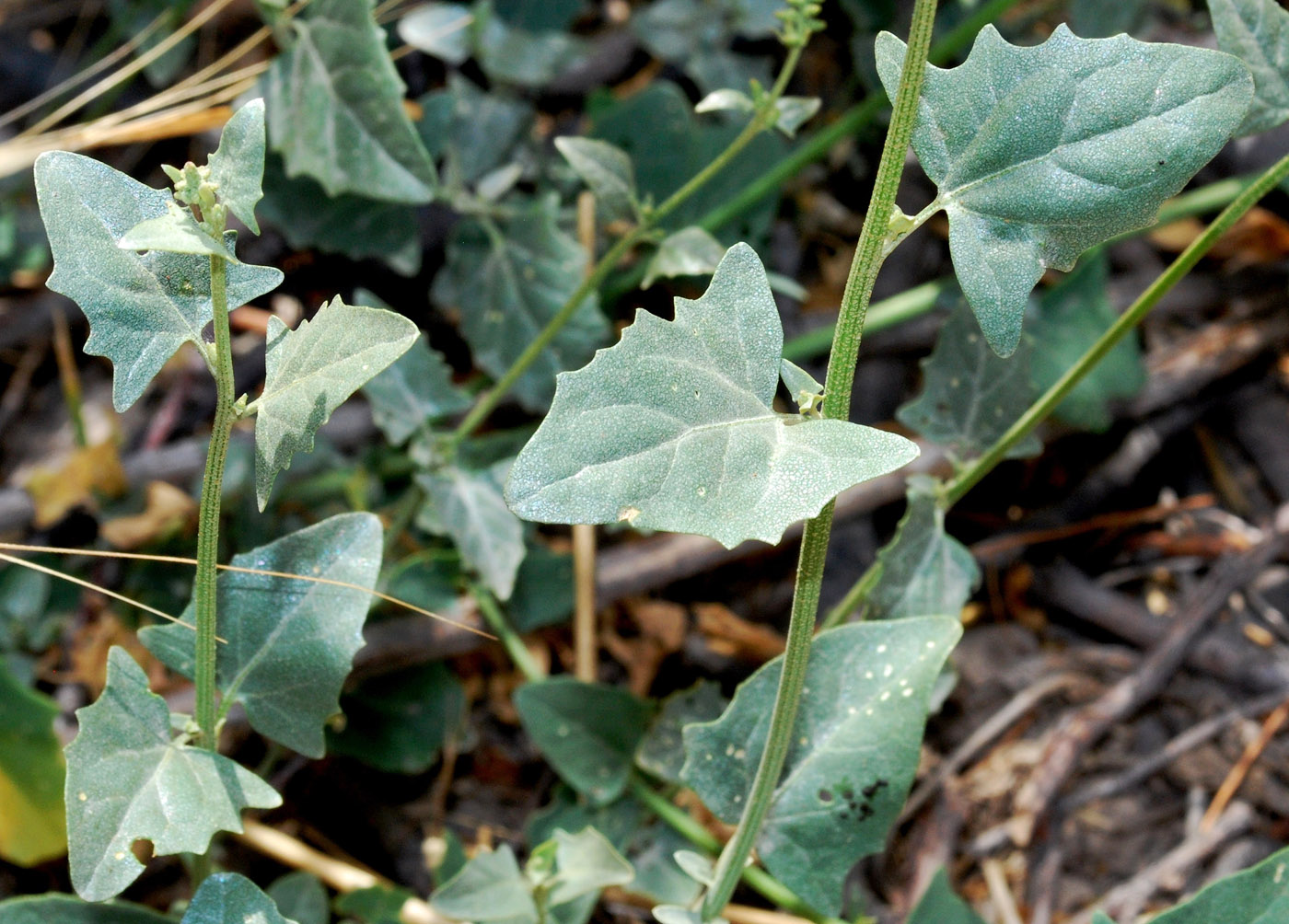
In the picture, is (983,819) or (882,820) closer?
(882,820)

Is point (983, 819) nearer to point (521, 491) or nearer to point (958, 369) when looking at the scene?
point (958, 369)

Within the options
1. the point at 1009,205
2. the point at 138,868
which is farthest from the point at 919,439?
the point at 138,868

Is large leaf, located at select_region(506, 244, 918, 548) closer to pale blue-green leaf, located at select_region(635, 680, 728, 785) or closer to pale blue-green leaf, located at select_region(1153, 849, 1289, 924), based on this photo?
pale blue-green leaf, located at select_region(1153, 849, 1289, 924)

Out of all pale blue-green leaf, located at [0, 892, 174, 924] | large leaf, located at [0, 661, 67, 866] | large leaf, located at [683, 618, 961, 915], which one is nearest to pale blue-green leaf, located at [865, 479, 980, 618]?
large leaf, located at [683, 618, 961, 915]

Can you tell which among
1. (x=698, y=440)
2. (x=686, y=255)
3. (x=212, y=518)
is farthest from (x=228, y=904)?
(x=686, y=255)

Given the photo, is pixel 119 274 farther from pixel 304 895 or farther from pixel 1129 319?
pixel 1129 319
